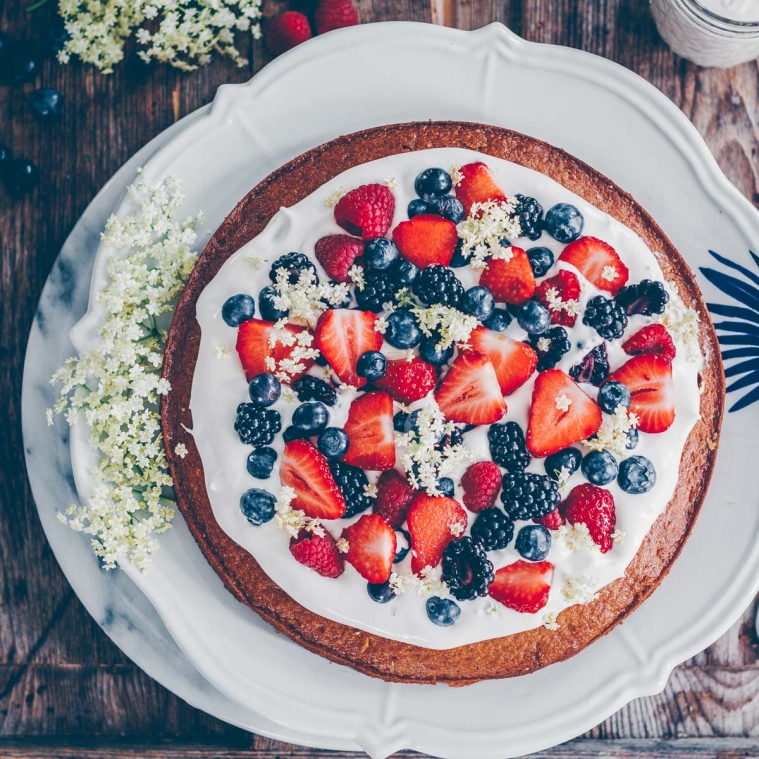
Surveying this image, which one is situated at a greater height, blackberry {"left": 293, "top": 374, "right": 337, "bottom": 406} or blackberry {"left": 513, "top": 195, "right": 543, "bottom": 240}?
blackberry {"left": 513, "top": 195, "right": 543, "bottom": 240}

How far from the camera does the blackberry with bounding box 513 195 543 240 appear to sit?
8.32 ft

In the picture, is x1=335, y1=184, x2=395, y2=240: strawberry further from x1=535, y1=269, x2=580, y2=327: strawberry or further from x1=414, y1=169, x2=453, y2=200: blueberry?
x1=535, y1=269, x2=580, y2=327: strawberry

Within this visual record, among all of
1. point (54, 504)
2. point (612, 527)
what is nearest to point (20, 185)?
point (54, 504)

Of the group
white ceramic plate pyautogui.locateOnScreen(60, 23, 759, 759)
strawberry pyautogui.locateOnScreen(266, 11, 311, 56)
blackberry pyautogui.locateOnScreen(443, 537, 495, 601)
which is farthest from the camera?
strawberry pyautogui.locateOnScreen(266, 11, 311, 56)

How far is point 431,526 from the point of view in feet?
7.97

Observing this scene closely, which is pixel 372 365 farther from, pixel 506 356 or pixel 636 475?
pixel 636 475

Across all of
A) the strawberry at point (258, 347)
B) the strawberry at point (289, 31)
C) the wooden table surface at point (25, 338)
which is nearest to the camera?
the strawberry at point (258, 347)

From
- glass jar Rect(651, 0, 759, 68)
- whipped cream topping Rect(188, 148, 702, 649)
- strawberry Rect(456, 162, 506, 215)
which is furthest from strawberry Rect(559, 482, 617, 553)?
glass jar Rect(651, 0, 759, 68)

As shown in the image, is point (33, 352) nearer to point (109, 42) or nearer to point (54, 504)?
point (54, 504)

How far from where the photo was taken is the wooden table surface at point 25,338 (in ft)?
10.4

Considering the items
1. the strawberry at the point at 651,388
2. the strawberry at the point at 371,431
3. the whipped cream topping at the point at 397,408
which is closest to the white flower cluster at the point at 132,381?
the whipped cream topping at the point at 397,408

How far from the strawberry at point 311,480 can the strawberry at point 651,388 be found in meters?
0.98

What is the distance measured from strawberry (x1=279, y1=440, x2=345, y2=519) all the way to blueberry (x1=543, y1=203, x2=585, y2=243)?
40.9 inches

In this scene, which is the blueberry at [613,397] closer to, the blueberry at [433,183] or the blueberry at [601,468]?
the blueberry at [601,468]
